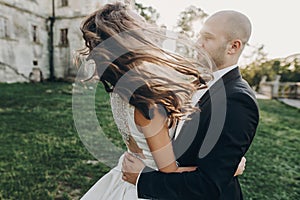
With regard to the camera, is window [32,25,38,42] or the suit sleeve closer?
the suit sleeve

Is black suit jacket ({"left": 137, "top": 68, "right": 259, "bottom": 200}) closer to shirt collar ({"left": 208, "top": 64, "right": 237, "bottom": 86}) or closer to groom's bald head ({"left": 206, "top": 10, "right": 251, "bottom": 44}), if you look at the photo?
shirt collar ({"left": 208, "top": 64, "right": 237, "bottom": 86})

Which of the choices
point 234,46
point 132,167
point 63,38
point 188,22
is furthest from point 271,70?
point 132,167

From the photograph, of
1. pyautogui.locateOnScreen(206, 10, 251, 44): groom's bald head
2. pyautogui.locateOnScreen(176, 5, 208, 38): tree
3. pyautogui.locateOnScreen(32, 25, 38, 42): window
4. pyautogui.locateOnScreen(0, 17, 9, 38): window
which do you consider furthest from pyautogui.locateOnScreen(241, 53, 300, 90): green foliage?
pyautogui.locateOnScreen(206, 10, 251, 44): groom's bald head

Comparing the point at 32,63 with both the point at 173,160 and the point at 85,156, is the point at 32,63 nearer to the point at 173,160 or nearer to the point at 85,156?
the point at 85,156

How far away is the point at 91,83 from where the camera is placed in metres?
1.00

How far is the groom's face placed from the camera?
88cm

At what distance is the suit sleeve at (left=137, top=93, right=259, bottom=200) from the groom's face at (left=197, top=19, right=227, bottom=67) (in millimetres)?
173

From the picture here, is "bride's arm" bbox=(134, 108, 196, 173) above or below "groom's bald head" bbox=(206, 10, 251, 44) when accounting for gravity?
below

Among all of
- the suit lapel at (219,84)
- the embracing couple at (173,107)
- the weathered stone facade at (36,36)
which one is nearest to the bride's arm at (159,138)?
the embracing couple at (173,107)

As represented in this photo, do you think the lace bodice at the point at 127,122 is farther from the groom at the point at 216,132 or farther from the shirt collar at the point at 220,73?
the shirt collar at the point at 220,73

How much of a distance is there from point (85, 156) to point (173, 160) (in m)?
2.60

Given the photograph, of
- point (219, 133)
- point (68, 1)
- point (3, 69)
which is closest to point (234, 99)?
point (219, 133)

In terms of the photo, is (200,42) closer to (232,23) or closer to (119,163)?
(232,23)

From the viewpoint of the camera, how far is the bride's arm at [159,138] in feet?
2.44
